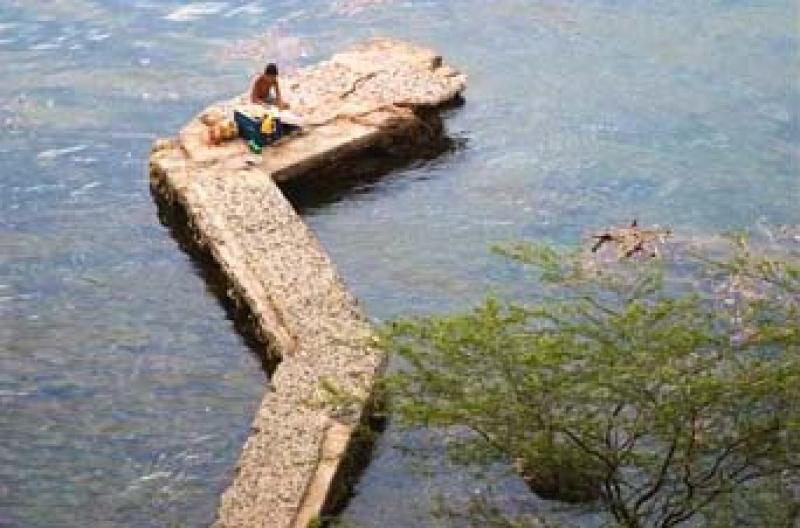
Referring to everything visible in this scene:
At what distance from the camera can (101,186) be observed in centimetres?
2417

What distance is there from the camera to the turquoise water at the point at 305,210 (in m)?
17.2

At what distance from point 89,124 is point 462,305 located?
968 centimetres

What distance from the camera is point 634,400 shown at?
40.1ft

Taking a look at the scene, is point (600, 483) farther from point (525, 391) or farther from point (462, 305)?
point (462, 305)

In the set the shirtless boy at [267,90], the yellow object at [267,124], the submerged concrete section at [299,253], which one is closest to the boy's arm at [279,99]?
the shirtless boy at [267,90]

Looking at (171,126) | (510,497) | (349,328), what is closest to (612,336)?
(510,497)

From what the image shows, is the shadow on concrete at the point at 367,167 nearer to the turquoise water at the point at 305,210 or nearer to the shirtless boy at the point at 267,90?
the turquoise water at the point at 305,210

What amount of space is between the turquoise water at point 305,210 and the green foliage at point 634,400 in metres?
3.03

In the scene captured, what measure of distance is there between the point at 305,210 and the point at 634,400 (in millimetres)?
12092

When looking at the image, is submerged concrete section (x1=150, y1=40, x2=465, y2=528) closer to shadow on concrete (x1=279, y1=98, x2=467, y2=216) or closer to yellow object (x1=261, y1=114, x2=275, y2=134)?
shadow on concrete (x1=279, y1=98, x2=467, y2=216)

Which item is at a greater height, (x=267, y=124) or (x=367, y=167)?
(x=267, y=124)

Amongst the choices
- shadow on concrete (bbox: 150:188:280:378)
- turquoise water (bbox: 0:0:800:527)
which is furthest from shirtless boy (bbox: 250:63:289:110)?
shadow on concrete (bbox: 150:188:280:378)

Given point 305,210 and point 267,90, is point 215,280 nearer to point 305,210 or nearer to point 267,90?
point 305,210

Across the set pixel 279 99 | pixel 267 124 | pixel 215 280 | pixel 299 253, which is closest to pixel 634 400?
pixel 299 253
